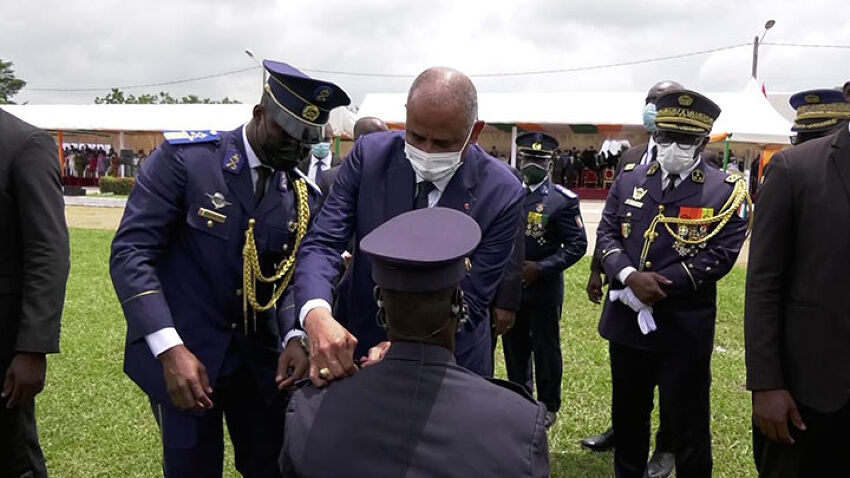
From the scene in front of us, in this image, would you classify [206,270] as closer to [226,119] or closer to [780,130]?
[780,130]

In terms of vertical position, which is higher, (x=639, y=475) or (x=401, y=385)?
(x=401, y=385)

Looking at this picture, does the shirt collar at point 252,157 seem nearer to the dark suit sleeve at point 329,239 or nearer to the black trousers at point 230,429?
the dark suit sleeve at point 329,239

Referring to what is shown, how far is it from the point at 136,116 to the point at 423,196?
27.1m

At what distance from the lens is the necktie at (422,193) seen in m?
2.48

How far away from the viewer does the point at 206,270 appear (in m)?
2.55

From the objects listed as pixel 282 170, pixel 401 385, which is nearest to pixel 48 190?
pixel 282 170

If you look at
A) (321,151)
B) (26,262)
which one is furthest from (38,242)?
(321,151)

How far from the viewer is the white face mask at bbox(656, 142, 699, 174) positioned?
3.60 m

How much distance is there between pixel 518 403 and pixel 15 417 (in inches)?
86.3

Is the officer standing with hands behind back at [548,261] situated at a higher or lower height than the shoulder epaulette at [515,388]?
lower

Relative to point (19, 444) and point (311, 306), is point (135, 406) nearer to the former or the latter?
point (19, 444)

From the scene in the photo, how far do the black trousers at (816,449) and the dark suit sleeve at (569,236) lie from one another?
2.40 metres

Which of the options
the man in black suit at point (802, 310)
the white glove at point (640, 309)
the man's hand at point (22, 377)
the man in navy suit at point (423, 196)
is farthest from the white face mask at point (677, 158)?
the man's hand at point (22, 377)

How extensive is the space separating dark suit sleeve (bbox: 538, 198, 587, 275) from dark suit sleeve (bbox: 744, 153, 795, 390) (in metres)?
2.35
